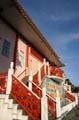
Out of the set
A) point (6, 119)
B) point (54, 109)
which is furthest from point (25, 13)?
point (6, 119)

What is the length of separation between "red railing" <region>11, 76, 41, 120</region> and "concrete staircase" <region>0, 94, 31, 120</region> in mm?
207

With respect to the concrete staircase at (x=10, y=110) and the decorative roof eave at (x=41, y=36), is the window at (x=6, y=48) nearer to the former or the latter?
the decorative roof eave at (x=41, y=36)

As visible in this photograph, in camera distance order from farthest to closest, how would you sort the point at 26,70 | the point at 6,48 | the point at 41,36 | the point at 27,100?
1. the point at 41,36
2. the point at 26,70
3. the point at 6,48
4. the point at 27,100

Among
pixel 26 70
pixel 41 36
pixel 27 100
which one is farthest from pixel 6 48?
pixel 27 100

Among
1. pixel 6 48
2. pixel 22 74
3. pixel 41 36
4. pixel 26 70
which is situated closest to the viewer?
pixel 6 48

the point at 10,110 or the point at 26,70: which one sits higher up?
the point at 26,70

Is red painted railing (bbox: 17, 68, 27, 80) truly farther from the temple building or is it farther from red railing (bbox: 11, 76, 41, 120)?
red railing (bbox: 11, 76, 41, 120)

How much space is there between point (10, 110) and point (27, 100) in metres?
0.87

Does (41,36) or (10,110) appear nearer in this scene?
(10,110)

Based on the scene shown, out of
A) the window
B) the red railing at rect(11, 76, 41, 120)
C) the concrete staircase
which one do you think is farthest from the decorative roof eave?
the concrete staircase

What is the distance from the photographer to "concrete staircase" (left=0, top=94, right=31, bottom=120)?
7.84m

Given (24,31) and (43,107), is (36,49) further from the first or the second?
(43,107)

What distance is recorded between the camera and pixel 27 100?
27.3 ft

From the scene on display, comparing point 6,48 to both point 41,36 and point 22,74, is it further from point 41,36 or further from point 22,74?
point 41,36
